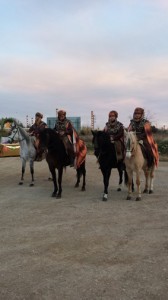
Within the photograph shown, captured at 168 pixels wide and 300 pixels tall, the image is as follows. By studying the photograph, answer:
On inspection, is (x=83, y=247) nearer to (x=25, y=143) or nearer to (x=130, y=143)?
(x=130, y=143)

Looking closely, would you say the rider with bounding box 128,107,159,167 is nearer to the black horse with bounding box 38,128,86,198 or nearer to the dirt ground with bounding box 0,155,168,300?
the dirt ground with bounding box 0,155,168,300

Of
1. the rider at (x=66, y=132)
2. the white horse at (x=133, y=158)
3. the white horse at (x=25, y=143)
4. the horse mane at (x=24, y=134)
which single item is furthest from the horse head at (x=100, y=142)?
the horse mane at (x=24, y=134)

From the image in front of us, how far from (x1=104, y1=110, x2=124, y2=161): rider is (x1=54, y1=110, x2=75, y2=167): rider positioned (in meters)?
1.19

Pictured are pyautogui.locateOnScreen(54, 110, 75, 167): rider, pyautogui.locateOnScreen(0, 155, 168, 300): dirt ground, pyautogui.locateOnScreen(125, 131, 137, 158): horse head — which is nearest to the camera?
pyautogui.locateOnScreen(0, 155, 168, 300): dirt ground

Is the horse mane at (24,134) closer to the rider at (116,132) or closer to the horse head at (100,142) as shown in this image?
the rider at (116,132)

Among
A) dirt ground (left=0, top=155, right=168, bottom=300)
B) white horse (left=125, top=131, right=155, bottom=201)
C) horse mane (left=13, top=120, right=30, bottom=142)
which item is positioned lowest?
dirt ground (left=0, top=155, right=168, bottom=300)

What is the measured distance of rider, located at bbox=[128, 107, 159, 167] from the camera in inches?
386

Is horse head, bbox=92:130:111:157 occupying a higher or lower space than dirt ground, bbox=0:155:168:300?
higher

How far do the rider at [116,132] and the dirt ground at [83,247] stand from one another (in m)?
1.17

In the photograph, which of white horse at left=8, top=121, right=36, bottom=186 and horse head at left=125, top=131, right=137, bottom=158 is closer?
horse head at left=125, top=131, right=137, bottom=158

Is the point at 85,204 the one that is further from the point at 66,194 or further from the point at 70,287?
the point at 70,287

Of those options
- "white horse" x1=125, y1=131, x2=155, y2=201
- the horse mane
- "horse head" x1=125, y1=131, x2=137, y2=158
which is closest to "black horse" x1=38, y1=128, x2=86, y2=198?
"white horse" x1=125, y1=131, x2=155, y2=201

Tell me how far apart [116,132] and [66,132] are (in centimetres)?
154

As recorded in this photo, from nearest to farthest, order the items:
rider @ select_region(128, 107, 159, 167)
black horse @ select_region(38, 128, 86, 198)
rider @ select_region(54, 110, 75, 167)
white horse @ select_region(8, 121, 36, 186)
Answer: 1. black horse @ select_region(38, 128, 86, 198)
2. rider @ select_region(128, 107, 159, 167)
3. rider @ select_region(54, 110, 75, 167)
4. white horse @ select_region(8, 121, 36, 186)
